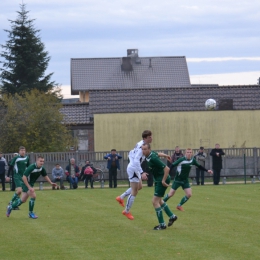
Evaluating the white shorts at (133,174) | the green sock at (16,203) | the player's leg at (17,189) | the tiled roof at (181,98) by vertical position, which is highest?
the tiled roof at (181,98)

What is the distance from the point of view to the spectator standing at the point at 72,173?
32.6 meters

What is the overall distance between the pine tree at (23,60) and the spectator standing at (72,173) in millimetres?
30682

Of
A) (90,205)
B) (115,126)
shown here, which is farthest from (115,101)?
(90,205)

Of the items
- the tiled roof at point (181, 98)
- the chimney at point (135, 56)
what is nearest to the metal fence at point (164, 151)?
the tiled roof at point (181, 98)

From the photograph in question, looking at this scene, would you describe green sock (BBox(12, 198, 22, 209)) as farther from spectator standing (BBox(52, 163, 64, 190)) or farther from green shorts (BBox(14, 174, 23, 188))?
spectator standing (BBox(52, 163, 64, 190))

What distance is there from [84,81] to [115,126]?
26.5m

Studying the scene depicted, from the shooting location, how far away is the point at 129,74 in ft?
236

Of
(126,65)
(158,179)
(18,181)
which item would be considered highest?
(126,65)

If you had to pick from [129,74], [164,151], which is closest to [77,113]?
[164,151]

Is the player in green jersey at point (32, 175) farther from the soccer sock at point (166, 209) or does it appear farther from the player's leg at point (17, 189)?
the soccer sock at point (166, 209)

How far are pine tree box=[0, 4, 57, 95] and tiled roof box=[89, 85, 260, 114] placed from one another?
637 inches

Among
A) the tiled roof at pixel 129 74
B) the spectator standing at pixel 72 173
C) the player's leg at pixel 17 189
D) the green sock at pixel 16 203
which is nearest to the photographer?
the green sock at pixel 16 203

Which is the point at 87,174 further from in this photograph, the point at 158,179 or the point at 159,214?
the point at 159,214

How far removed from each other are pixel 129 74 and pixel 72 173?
3951cm
